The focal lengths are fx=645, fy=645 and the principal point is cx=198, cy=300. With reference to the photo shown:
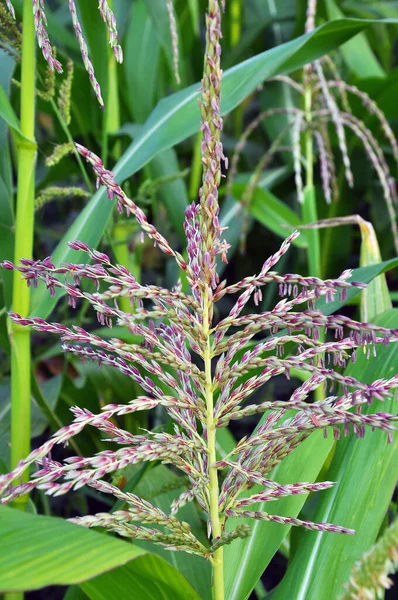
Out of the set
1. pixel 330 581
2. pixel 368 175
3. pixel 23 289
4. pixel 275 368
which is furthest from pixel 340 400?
pixel 368 175

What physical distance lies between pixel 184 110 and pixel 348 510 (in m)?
0.51

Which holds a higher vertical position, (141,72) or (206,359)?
(141,72)

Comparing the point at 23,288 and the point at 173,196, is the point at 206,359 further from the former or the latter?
the point at 173,196

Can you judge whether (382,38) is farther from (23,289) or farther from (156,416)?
(23,289)

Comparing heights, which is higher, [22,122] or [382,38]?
[382,38]

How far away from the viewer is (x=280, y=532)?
61 cm

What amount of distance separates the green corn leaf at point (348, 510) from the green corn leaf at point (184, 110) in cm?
35

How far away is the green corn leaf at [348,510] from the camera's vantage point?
21.8 inches

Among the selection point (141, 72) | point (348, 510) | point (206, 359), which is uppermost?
point (141, 72)

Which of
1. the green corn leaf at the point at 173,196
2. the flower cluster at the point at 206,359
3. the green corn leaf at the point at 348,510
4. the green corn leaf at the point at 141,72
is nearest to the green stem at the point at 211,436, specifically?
the flower cluster at the point at 206,359

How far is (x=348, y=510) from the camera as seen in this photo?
0.58 meters

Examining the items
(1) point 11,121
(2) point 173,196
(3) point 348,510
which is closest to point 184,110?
(1) point 11,121

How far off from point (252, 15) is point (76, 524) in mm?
1683

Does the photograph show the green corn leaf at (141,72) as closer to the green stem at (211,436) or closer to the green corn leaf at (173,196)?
the green corn leaf at (173,196)
